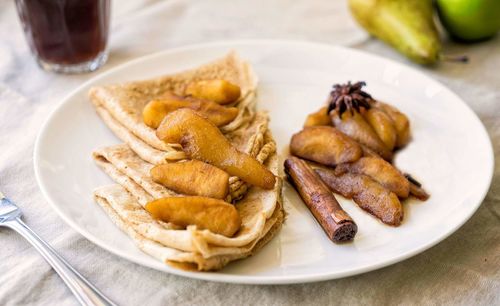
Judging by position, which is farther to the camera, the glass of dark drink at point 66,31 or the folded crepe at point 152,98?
the glass of dark drink at point 66,31

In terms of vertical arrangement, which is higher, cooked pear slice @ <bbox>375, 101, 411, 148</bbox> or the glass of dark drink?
the glass of dark drink

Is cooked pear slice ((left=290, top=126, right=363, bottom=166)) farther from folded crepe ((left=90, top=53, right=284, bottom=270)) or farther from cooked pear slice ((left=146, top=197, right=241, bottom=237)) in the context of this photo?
cooked pear slice ((left=146, top=197, right=241, bottom=237))

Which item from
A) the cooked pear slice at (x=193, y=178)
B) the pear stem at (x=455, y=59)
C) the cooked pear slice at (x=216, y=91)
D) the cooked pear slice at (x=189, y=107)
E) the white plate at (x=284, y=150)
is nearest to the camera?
the white plate at (x=284, y=150)

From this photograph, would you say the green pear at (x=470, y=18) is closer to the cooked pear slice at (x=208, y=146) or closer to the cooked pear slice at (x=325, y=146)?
the cooked pear slice at (x=325, y=146)

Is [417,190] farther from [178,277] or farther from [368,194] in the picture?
[178,277]

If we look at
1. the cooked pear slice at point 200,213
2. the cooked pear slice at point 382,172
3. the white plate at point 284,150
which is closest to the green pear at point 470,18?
the white plate at point 284,150

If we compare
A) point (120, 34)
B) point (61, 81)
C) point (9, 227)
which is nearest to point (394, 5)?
point (120, 34)

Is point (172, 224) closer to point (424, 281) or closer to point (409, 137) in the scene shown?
point (424, 281)

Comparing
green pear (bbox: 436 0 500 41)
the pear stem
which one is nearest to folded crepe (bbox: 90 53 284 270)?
the pear stem
